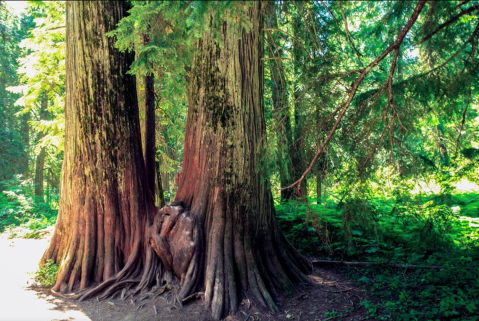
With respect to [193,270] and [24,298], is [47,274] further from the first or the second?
[193,270]

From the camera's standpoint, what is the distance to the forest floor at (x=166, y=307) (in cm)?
455

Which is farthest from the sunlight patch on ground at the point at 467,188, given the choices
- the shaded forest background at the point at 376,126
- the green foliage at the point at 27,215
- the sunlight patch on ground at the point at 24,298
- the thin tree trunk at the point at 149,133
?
the green foliage at the point at 27,215

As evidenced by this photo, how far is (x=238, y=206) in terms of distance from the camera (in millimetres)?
5184

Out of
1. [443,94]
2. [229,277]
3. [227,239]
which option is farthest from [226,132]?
[443,94]

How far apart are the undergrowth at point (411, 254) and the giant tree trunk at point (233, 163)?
0.84 m

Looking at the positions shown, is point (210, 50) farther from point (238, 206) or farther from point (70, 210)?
point (70, 210)

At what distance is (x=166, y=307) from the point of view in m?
4.73

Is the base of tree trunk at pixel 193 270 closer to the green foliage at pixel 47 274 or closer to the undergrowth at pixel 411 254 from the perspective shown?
the green foliage at pixel 47 274

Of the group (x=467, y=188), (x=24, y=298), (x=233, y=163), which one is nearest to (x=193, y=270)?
(x=233, y=163)

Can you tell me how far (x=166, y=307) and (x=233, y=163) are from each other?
7.31 feet

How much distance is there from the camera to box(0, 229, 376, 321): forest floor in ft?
14.9

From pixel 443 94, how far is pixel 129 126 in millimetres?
4766

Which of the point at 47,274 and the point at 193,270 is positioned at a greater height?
the point at 193,270

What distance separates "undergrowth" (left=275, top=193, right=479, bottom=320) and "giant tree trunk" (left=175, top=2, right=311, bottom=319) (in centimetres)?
84
